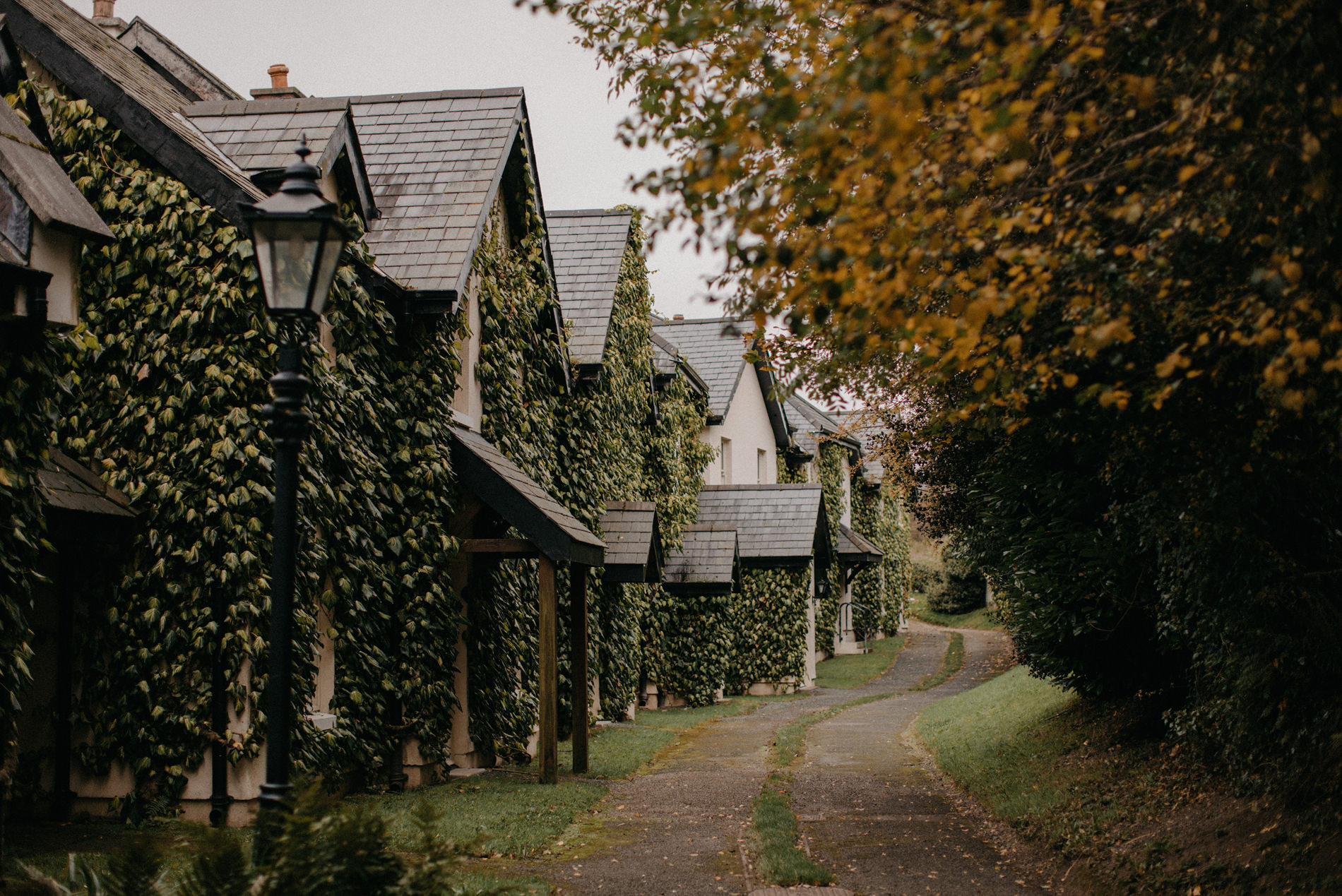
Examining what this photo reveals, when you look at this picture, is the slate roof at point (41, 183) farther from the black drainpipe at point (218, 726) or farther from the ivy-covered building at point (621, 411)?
the ivy-covered building at point (621, 411)

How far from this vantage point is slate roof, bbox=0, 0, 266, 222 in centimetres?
914

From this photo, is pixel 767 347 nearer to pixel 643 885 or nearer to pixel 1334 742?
pixel 643 885

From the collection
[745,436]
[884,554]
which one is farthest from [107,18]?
[884,554]

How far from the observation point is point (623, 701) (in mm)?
19641

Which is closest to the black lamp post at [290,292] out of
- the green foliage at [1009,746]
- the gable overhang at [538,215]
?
the gable overhang at [538,215]

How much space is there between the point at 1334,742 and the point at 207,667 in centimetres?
829

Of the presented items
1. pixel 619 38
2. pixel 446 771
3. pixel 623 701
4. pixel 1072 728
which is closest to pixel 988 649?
pixel 623 701

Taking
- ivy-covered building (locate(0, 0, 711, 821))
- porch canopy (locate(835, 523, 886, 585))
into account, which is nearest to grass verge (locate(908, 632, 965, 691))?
porch canopy (locate(835, 523, 886, 585))

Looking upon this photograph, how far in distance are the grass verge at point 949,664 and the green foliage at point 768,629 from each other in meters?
3.56

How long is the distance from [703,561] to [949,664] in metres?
13.9

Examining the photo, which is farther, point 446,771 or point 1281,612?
point 446,771

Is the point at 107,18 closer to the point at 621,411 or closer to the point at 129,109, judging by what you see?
the point at 129,109

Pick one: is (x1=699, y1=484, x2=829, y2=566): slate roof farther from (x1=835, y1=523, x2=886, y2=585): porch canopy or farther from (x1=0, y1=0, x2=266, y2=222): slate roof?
(x1=0, y1=0, x2=266, y2=222): slate roof

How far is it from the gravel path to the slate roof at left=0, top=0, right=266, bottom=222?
20.3 ft
